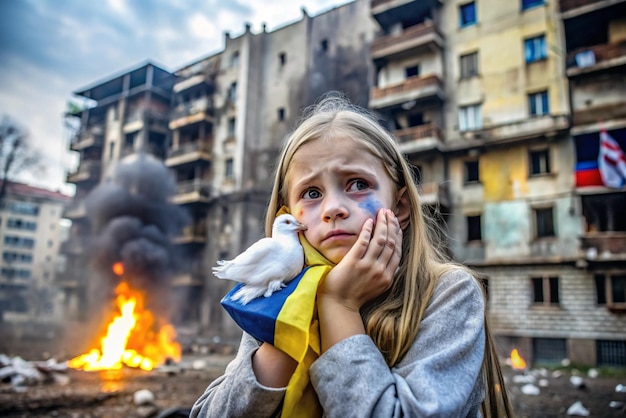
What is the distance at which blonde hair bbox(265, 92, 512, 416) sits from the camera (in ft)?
4.79

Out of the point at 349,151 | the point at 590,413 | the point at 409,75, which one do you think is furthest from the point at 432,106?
the point at 349,151

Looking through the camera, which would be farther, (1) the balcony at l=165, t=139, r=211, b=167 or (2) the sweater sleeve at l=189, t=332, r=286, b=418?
(1) the balcony at l=165, t=139, r=211, b=167

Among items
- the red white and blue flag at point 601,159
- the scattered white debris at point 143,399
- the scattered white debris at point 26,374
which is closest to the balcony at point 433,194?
the red white and blue flag at point 601,159

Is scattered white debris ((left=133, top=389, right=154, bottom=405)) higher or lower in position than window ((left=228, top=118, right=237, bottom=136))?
lower

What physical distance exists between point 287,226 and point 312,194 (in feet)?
0.57

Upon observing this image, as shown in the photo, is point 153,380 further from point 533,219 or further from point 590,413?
point 533,219

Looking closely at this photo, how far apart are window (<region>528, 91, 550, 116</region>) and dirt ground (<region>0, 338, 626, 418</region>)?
11600 millimetres

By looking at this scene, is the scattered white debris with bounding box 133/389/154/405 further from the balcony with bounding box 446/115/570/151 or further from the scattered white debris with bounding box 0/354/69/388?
the balcony with bounding box 446/115/570/151

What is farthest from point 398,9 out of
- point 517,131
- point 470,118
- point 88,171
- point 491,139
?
point 88,171

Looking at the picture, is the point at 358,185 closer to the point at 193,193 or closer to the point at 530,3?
the point at 530,3

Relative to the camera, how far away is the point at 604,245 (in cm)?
1775

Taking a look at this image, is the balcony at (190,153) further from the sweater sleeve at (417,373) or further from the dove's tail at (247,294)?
the sweater sleeve at (417,373)

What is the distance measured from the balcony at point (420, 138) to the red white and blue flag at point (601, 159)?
610 centimetres

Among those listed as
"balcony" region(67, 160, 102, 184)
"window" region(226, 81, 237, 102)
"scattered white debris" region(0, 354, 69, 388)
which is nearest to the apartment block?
"balcony" region(67, 160, 102, 184)
